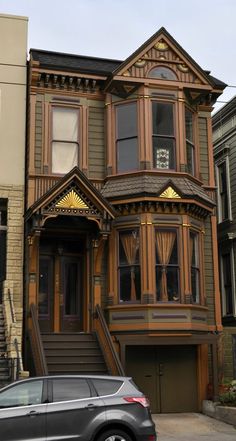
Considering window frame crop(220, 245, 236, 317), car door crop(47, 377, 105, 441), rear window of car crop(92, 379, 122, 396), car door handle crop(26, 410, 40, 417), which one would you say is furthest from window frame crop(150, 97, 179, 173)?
car door handle crop(26, 410, 40, 417)

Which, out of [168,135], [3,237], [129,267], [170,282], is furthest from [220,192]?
[3,237]

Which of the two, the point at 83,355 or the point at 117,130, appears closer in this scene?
the point at 83,355

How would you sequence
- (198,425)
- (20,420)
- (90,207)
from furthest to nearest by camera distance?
(90,207) < (198,425) < (20,420)

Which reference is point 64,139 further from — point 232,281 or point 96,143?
point 232,281

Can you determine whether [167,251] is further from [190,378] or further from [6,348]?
[6,348]

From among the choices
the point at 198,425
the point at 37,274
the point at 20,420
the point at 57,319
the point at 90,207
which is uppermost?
the point at 90,207

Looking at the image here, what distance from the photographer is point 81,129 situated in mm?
18766

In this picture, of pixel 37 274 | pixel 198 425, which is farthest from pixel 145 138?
pixel 198 425

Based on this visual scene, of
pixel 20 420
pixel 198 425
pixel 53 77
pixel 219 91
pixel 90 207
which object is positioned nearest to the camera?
pixel 20 420

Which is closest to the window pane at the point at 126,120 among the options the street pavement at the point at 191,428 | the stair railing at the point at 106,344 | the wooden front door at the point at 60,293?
the wooden front door at the point at 60,293

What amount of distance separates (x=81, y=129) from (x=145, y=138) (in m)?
2.06

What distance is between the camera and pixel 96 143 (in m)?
18.9

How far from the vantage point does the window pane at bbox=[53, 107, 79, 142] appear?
61.2 ft

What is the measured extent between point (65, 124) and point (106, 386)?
10.2m
